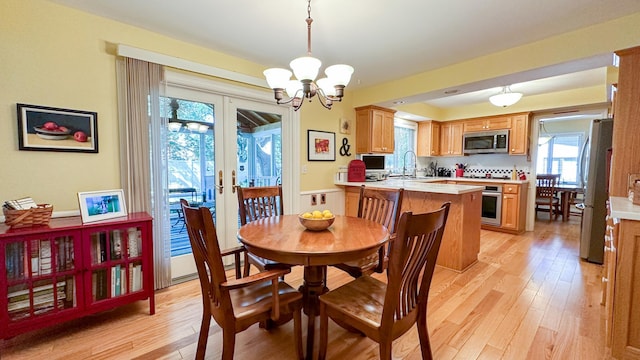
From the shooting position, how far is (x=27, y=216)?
1729 millimetres

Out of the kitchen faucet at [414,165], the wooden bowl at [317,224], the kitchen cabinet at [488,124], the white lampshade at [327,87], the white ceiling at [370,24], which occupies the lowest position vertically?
the wooden bowl at [317,224]

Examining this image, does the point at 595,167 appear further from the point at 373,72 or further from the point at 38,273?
the point at 38,273

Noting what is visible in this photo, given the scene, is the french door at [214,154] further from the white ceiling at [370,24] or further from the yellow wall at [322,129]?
the white ceiling at [370,24]

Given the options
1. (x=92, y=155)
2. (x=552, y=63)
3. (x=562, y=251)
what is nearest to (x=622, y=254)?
(x=552, y=63)

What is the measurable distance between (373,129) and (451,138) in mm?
2474

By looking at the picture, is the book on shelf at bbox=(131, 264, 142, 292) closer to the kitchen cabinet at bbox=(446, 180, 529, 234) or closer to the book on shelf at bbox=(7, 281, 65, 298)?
the book on shelf at bbox=(7, 281, 65, 298)

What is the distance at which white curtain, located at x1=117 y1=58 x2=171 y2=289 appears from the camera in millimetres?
Answer: 2283

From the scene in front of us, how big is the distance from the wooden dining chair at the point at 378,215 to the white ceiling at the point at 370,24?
1.37 metres

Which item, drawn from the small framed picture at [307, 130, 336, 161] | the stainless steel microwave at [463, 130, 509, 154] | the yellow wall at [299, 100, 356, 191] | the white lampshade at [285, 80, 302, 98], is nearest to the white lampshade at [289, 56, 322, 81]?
the white lampshade at [285, 80, 302, 98]

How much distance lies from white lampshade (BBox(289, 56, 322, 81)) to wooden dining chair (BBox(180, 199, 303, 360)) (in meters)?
1.05

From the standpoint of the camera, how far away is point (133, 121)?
2.30 m

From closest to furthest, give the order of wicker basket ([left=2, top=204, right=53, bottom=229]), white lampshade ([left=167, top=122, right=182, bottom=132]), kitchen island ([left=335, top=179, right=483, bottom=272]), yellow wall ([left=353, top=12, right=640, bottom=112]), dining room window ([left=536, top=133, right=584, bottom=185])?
wicker basket ([left=2, top=204, right=53, bottom=229]) → yellow wall ([left=353, top=12, right=640, bottom=112]) → white lampshade ([left=167, top=122, right=182, bottom=132]) → kitchen island ([left=335, top=179, right=483, bottom=272]) → dining room window ([left=536, top=133, right=584, bottom=185])

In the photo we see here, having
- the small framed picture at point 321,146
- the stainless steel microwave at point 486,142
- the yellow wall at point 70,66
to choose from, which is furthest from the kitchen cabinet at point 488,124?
the small framed picture at point 321,146

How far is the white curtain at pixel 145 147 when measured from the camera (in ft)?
7.49
